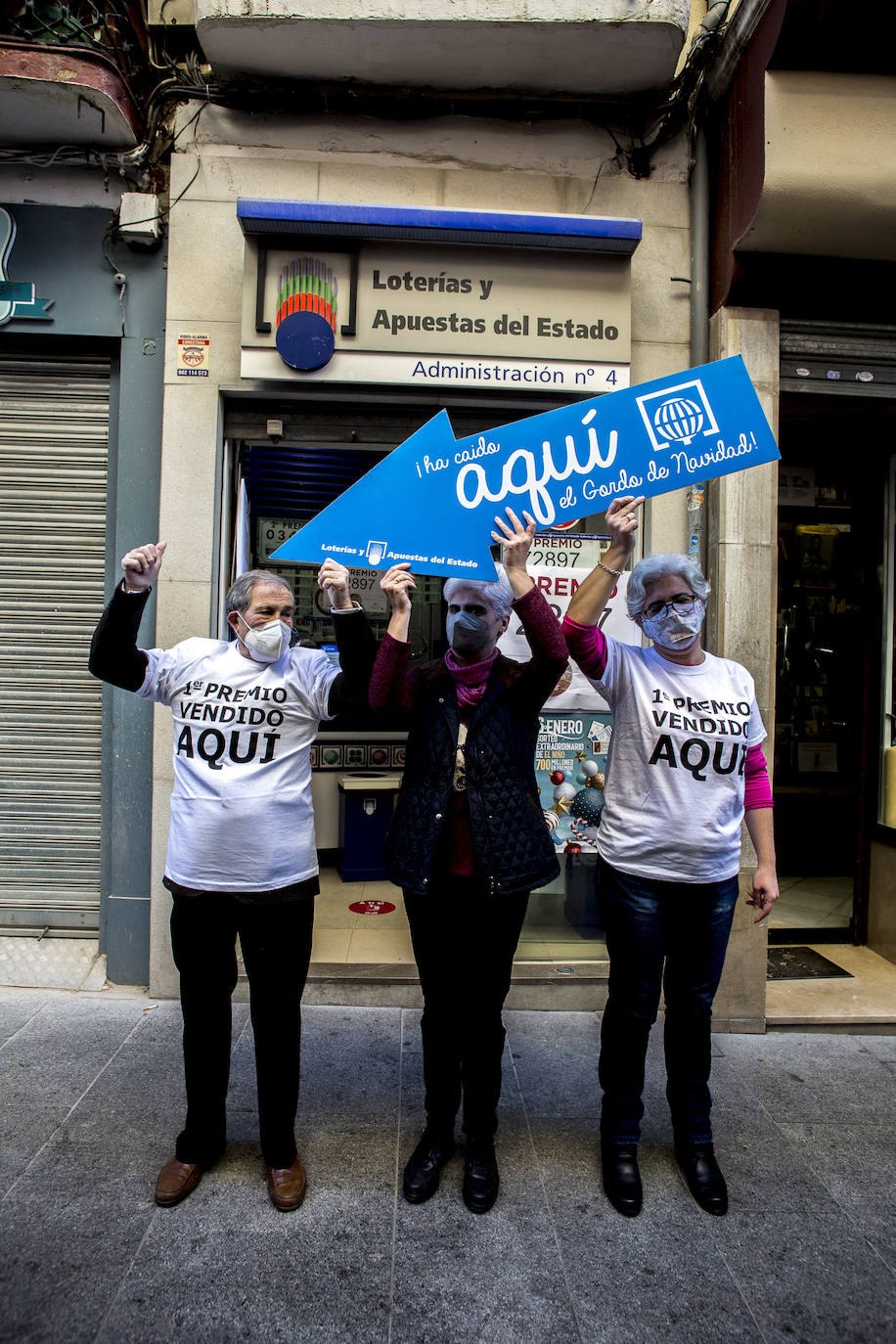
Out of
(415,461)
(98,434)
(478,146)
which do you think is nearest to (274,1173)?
(415,461)

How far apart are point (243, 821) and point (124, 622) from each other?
731 millimetres

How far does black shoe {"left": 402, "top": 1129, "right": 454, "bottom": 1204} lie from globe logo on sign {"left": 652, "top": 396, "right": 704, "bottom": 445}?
247cm

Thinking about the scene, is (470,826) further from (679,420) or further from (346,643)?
(679,420)

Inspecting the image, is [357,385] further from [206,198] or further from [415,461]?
[415,461]

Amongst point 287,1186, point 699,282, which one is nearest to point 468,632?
point 287,1186

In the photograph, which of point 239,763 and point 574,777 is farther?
point 574,777

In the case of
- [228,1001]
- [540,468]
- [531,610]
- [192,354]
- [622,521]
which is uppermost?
[192,354]

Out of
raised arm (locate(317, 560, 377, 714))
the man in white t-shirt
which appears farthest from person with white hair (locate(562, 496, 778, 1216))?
the man in white t-shirt

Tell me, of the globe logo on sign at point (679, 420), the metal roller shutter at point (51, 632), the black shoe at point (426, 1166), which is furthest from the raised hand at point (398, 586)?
the metal roller shutter at point (51, 632)

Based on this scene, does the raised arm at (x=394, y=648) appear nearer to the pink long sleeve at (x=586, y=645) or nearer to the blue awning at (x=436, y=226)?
the pink long sleeve at (x=586, y=645)

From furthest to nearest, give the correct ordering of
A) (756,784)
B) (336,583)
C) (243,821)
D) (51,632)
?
1. (51,632)
2. (756,784)
3. (243,821)
4. (336,583)

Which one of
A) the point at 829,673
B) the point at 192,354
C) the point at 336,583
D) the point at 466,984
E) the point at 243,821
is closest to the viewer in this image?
the point at 336,583

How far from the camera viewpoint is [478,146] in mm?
4492

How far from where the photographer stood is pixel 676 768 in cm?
277
